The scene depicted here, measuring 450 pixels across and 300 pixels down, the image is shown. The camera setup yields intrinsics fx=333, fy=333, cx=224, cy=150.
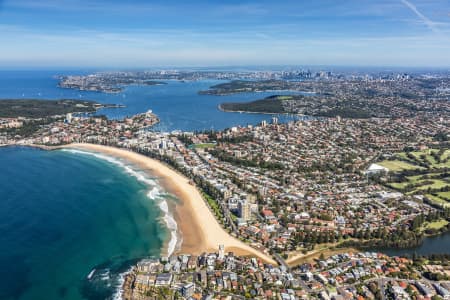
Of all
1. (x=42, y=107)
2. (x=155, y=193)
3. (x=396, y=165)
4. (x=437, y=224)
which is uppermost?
Answer: (x=42, y=107)

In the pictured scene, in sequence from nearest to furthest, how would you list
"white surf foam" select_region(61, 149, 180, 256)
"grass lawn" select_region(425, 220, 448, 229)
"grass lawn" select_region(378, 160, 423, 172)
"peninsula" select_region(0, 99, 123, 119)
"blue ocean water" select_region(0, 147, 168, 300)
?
"blue ocean water" select_region(0, 147, 168, 300) < "white surf foam" select_region(61, 149, 180, 256) < "grass lawn" select_region(425, 220, 448, 229) < "grass lawn" select_region(378, 160, 423, 172) < "peninsula" select_region(0, 99, 123, 119)

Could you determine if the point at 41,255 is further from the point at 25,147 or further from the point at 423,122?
the point at 423,122

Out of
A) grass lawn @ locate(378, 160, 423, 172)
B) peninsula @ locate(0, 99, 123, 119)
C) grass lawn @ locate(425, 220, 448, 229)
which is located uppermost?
peninsula @ locate(0, 99, 123, 119)

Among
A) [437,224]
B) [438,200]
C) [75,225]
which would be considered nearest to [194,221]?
[75,225]

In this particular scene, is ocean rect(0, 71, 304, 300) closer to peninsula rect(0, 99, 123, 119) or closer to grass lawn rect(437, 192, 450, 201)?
grass lawn rect(437, 192, 450, 201)

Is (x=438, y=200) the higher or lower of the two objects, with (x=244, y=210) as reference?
lower

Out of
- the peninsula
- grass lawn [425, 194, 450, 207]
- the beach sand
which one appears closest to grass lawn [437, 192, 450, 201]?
grass lawn [425, 194, 450, 207]

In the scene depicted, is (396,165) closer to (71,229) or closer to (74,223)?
(74,223)

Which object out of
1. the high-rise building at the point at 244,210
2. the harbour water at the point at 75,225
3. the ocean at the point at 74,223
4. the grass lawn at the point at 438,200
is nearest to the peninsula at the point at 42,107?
the harbour water at the point at 75,225
